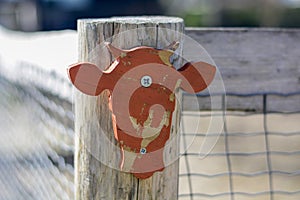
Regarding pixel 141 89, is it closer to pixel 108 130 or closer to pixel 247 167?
pixel 108 130

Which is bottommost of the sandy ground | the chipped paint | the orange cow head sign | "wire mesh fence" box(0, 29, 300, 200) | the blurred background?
the blurred background

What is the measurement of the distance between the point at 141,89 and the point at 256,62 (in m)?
1.16

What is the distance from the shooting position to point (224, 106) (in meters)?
2.16

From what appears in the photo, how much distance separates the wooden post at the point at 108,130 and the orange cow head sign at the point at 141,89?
1.3 inches

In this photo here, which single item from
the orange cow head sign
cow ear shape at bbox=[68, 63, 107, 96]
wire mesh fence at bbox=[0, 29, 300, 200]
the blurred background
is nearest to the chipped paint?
the orange cow head sign

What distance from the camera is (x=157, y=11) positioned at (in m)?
Answer: 16.1

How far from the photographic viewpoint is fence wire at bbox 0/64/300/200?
228cm

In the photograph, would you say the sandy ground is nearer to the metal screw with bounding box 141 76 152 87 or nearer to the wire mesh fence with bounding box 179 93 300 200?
the wire mesh fence with bounding box 179 93 300 200

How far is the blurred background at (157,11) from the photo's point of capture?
14336 mm

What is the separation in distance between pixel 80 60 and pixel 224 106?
997mm

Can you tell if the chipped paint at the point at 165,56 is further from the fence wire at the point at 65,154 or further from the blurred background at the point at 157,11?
the blurred background at the point at 157,11

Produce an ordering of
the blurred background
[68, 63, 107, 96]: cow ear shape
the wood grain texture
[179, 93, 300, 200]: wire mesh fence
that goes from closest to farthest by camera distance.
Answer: [68, 63, 107, 96]: cow ear shape
the wood grain texture
[179, 93, 300, 200]: wire mesh fence
the blurred background

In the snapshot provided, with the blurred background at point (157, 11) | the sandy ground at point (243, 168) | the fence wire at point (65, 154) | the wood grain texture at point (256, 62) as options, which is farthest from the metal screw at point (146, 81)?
the blurred background at point (157, 11)

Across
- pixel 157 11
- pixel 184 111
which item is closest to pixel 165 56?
pixel 184 111
